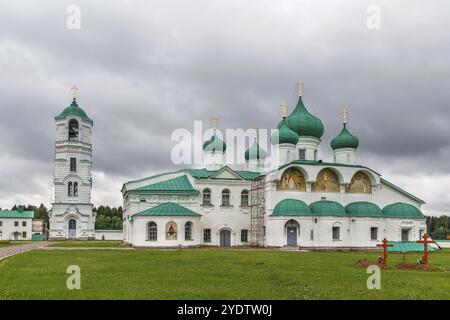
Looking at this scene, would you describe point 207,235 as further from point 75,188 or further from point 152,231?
point 75,188

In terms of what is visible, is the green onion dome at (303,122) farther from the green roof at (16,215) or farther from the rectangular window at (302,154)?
the green roof at (16,215)

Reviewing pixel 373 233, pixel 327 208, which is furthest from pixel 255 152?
pixel 373 233

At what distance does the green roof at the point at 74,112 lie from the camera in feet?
177

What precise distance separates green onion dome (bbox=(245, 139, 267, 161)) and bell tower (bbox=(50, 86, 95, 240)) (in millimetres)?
19084

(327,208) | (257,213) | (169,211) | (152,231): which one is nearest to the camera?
(152,231)

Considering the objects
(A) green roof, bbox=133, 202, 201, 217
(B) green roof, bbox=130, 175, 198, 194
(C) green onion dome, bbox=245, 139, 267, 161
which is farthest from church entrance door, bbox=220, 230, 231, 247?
(C) green onion dome, bbox=245, 139, 267, 161

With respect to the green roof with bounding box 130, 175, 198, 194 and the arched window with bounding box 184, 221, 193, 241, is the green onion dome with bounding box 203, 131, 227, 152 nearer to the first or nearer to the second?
the green roof with bounding box 130, 175, 198, 194

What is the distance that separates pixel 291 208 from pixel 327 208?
2.76 m

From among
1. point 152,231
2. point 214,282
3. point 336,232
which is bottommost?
point 336,232

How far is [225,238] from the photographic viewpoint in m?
39.3

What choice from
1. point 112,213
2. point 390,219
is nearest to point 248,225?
point 390,219

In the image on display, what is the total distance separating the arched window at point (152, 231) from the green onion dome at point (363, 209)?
14.2 meters

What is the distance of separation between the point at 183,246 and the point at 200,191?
4833mm

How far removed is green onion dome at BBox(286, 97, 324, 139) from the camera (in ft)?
130
